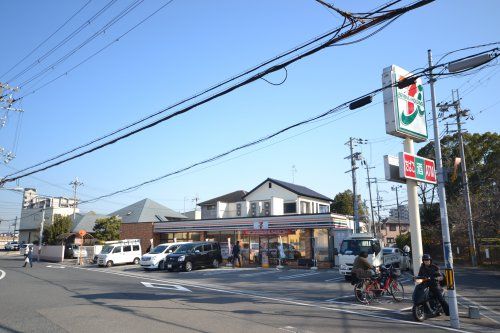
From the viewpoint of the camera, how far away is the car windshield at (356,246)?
19516 millimetres

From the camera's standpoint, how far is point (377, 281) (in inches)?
521

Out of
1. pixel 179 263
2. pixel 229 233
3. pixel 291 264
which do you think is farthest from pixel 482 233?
pixel 179 263

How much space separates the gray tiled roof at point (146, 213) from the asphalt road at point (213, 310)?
26.9 metres

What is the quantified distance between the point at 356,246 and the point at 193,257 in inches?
446

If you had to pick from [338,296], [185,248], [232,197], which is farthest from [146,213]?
[338,296]

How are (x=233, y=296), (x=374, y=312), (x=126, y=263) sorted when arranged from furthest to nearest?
(x=126, y=263)
(x=233, y=296)
(x=374, y=312)

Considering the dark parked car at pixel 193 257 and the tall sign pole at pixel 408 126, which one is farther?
the dark parked car at pixel 193 257

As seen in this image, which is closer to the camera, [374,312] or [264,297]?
[374,312]

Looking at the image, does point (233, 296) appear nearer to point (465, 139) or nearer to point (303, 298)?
point (303, 298)

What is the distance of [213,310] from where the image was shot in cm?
1097

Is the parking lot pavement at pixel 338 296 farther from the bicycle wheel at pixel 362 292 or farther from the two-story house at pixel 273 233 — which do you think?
the two-story house at pixel 273 233

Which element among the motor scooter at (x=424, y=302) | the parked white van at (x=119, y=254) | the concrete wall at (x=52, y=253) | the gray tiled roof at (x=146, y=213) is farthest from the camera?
Answer: the gray tiled roof at (x=146, y=213)

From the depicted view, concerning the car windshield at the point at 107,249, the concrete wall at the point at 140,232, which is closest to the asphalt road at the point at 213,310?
the car windshield at the point at 107,249

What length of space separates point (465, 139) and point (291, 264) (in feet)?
89.6
